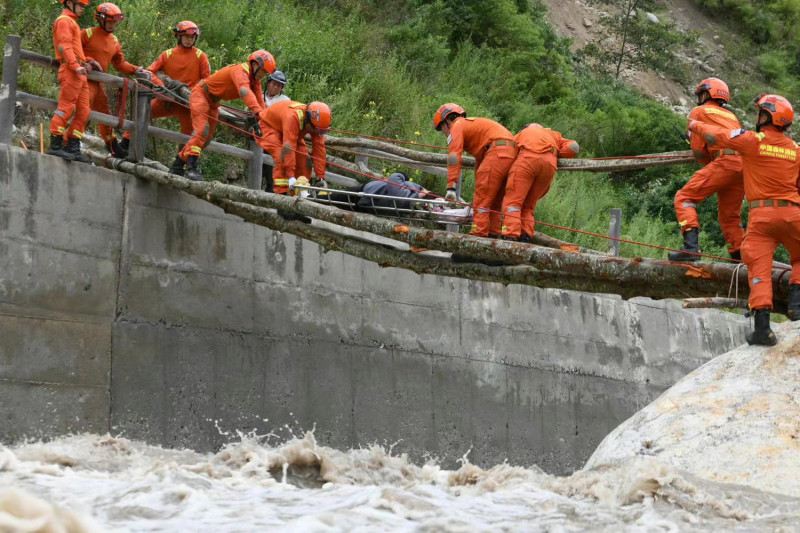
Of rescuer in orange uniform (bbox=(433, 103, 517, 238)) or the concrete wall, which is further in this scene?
rescuer in orange uniform (bbox=(433, 103, 517, 238))

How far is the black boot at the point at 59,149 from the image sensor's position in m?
8.53

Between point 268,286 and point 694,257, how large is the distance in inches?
160

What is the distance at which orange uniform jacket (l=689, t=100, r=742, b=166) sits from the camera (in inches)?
338

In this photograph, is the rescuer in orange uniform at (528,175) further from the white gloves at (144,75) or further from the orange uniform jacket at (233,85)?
the white gloves at (144,75)

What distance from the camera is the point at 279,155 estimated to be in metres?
9.99

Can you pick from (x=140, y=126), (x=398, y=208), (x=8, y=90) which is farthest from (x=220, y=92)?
(x=8, y=90)

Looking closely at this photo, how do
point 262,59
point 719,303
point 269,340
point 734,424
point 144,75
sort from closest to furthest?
1. point 734,424
2. point 719,303
3. point 269,340
4. point 144,75
5. point 262,59

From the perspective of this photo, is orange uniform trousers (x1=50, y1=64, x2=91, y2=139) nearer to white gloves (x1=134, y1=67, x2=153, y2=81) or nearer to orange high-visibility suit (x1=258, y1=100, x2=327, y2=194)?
white gloves (x1=134, y1=67, x2=153, y2=81)

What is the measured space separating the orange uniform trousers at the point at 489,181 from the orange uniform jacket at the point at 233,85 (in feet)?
8.21

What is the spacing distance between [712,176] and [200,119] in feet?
16.3

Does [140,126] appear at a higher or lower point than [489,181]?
higher

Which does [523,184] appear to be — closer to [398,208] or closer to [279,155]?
[398,208]

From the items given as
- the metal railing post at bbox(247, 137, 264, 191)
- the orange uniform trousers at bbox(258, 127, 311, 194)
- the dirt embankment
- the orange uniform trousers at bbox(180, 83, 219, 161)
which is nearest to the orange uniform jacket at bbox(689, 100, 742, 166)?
the orange uniform trousers at bbox(258, 127, 311, 194)

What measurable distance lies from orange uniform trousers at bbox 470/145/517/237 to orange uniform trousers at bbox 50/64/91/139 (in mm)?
3677
